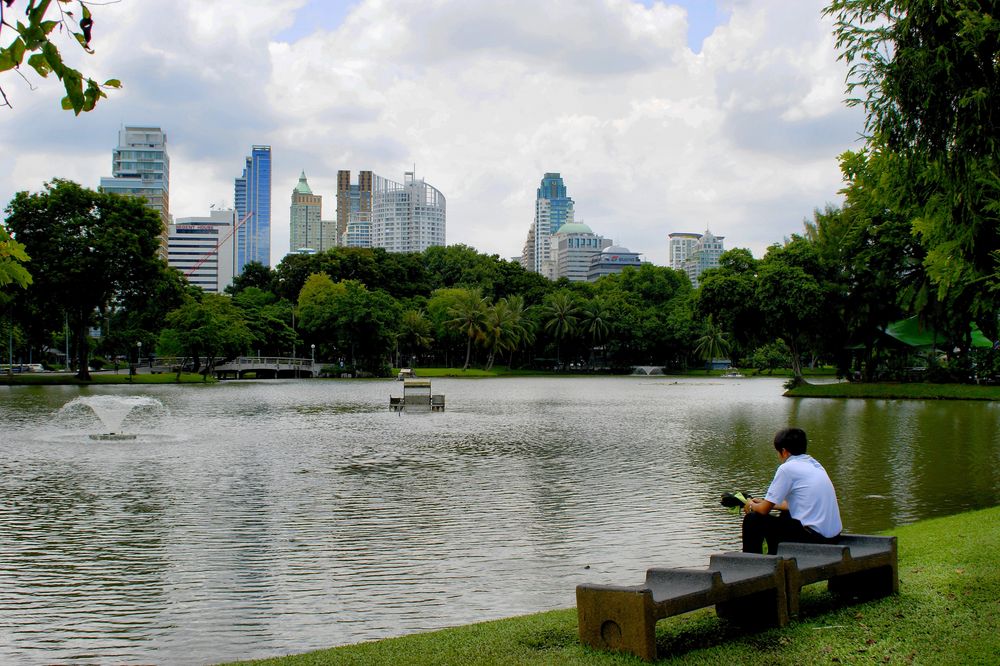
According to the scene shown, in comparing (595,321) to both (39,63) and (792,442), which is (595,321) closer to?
(792,442)

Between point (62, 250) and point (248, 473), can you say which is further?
point (62, 250)

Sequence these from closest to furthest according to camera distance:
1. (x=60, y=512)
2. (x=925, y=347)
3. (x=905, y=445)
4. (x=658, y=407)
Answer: (x=60, y=512) < (x=905, y=445) < (x=658, y=407) < (x=925, y=347)

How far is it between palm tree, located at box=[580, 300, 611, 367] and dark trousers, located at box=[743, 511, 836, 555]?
8943 centimetres

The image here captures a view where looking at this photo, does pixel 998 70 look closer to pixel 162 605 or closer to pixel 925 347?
pixel 162 605

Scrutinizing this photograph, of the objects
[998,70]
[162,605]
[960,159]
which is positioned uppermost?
[998,70]

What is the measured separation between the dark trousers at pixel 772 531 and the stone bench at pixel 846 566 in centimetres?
25

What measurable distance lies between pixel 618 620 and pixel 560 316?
9193 cm

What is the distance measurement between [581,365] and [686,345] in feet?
50.4

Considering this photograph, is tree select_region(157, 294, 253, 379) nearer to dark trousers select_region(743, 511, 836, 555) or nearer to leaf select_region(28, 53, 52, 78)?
dark trousers select_region(743, 511, 836, 555)

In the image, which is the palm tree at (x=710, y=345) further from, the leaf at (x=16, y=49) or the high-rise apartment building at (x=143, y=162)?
the high-rise apartment building at (x=143, y=162)

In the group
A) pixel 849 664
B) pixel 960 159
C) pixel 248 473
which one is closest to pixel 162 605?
pixel 849 664

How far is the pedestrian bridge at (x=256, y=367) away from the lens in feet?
234

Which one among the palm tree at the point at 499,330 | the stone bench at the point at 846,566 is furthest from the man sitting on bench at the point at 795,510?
the palm tree at the point at 499,330

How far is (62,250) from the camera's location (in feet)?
168
